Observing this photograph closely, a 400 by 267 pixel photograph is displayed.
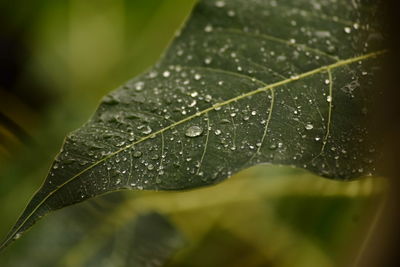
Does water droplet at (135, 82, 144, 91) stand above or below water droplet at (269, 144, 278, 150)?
above

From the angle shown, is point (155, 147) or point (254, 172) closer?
point (155, 147)

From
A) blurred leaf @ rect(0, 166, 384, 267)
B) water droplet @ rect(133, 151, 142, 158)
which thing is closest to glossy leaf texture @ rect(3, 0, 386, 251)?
water droplet @ rect(133, 151, 142, 158)

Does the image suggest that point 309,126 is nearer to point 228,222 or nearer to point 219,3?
point 219,3

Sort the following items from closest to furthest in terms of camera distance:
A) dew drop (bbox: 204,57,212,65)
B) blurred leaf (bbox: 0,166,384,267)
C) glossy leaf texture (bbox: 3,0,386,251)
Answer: glossy leaf texture (bbox: 3,0,386,251)
dew drop (bbox: 204,57,212,65)
blurred leaf (bbox: 0,166,384,267)

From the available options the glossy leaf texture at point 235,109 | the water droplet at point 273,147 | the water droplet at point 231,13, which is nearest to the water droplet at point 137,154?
the glossy leaf texture at point 235,109

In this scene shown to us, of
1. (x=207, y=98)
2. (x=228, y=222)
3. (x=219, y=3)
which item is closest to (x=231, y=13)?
(x=219, y=3)

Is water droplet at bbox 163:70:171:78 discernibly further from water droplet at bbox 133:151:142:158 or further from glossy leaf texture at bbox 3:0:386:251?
water droplet at bbox 133:151:142:158

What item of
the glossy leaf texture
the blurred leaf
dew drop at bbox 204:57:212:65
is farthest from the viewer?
the blurred leaf

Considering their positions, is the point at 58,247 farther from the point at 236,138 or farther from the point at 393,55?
the point at 393,55

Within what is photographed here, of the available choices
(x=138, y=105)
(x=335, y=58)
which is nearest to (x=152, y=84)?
(x=138, y=105)
